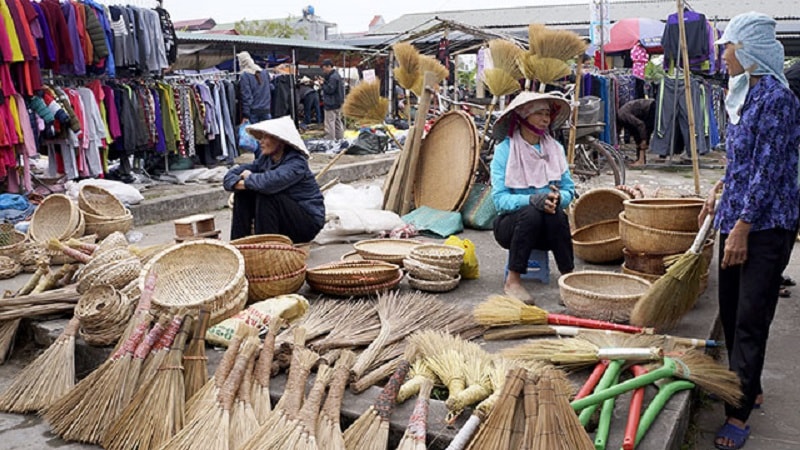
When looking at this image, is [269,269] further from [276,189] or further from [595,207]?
[595,207]

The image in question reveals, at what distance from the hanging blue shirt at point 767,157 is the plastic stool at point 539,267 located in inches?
65.0

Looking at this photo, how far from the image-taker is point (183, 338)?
291 cm

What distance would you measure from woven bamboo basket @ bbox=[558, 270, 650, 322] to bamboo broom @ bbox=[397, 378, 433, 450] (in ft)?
3.85

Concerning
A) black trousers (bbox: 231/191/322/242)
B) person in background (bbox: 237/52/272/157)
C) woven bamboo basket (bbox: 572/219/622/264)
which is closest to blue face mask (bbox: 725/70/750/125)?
woven bamboo basket (bbox: 572/219/622/264)

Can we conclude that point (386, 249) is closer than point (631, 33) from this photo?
Yes

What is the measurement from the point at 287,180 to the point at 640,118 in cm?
880

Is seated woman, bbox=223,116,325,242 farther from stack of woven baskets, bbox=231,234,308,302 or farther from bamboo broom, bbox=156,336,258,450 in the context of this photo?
bamboo broom, bbox=156,336,258,450

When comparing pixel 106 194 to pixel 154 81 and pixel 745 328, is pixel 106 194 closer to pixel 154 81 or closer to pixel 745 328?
pixel 154 81

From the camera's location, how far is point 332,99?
1504 cm

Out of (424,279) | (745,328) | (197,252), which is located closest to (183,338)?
(197,252)

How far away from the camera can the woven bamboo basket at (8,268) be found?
482cm

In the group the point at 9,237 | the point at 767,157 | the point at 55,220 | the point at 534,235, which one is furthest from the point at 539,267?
the point at 9,237

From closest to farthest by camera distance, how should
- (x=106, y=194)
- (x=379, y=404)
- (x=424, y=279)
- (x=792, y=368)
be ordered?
1. (x=379, y=404)
2. (x=792, y=368)
3. (x=424, y=279)
4. (x=106, y=194)

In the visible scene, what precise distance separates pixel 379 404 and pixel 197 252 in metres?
1.62
